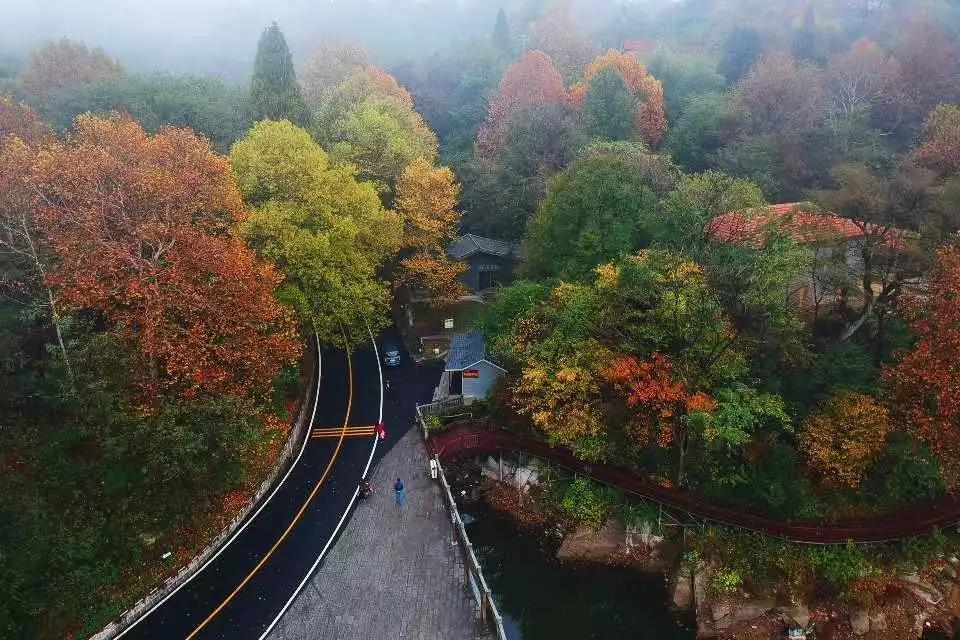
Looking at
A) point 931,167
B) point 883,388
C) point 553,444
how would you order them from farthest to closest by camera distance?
point 931,167, point 553,444, point 883,388

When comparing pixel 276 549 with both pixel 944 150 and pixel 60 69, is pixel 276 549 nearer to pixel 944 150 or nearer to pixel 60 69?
pixel 944 150

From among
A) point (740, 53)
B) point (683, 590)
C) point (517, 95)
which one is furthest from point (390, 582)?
point (740, 53)

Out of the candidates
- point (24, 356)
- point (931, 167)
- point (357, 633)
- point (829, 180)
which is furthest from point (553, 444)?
point (829, 180)

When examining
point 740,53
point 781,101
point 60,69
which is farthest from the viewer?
point 740,53

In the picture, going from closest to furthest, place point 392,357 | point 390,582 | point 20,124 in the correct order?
1. point 390,582
2. point 20,124
3. point 392,357

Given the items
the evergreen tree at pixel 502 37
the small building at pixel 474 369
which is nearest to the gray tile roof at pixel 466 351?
the small building at pixel 474 369

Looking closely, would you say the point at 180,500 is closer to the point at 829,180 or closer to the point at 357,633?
the point at 357,633

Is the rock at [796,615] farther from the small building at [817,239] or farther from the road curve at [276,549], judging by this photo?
the road curve at [276,549]
